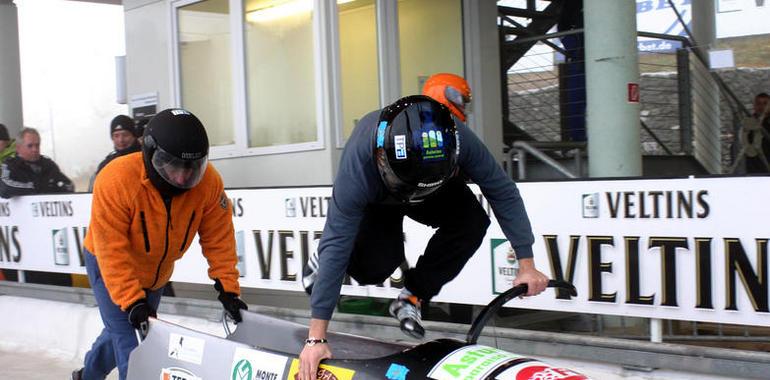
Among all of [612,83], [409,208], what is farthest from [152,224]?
[612,83]

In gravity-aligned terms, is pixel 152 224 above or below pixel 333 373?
above

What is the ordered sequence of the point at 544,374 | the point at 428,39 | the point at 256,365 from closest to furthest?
the point at 544,374 < the point at 256,365 < the point at 428,39

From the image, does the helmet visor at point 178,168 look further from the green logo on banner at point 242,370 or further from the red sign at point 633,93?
the red sign at point 633,93

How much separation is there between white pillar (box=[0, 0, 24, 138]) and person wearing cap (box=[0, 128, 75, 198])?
15.2 feet

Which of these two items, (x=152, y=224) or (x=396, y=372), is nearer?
(x=396, y=372)

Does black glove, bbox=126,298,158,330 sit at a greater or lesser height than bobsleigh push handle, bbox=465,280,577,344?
lesser

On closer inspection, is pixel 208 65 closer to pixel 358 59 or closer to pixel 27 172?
pixel 358 59

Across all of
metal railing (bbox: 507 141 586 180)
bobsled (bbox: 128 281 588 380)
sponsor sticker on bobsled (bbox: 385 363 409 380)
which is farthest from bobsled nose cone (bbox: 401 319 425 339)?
metal railing (bbox: 507 141 586 180)

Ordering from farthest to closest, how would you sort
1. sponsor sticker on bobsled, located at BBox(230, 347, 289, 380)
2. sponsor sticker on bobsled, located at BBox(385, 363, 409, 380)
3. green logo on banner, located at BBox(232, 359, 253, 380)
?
green logo on banner, located at BBox(232, 359, 253, 380) → sponsor sticker on bobsled, located at BBox(230, 347, 289, 380) → sponsor sticker on bobsled, located at BBox(385, 363, 409, 380)

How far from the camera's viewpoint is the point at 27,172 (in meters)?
8.52

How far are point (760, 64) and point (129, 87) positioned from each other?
886 centimetres

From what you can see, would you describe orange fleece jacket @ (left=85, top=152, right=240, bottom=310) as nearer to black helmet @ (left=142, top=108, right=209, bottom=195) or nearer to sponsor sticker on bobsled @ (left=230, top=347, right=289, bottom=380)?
black helmet @ (left=142, top=108, right=209, bottom=195)

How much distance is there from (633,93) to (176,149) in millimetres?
3515

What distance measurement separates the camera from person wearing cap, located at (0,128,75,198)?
8.41 metres
